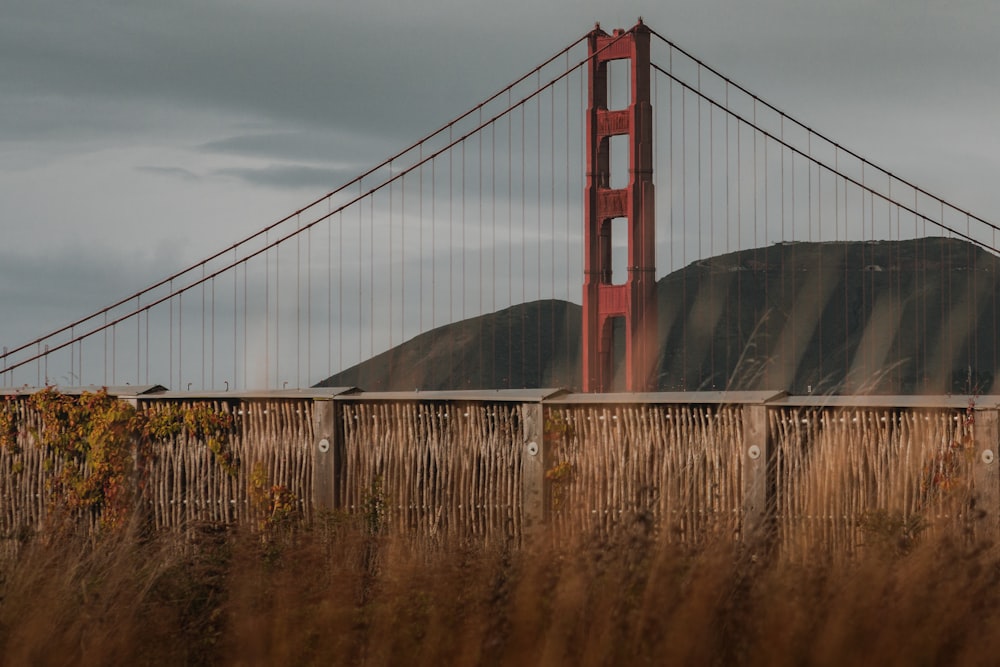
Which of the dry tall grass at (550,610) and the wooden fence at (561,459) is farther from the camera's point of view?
the wooden fence at (561,459)

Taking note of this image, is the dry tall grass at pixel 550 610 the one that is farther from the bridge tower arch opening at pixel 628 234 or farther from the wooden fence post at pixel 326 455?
the bridge tower arch opening at pixel 628 234

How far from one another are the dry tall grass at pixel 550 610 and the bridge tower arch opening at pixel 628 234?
14141 millimetres

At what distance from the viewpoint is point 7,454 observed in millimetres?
12531

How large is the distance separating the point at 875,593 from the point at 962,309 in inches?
4028

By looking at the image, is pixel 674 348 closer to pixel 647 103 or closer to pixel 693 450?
pixel 647 103

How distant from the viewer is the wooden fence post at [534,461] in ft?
33.5

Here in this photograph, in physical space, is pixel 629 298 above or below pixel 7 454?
above

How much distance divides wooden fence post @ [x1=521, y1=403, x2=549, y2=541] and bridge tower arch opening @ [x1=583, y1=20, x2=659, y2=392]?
9.22m

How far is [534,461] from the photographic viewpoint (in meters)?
10.2

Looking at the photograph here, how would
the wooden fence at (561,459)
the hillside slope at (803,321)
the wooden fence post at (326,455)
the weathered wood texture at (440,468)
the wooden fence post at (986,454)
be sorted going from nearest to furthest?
the wooden fence post at (986,454) → the wooden fence at (561,459) → the weathered wood texture at (440,468) → the wooden fence post at (326,455) → the hillside slope at (803,321)

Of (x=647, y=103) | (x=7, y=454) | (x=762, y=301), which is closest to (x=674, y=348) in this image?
(x=762, y=301)

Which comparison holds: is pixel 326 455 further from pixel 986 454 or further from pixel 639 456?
pixel 986 454

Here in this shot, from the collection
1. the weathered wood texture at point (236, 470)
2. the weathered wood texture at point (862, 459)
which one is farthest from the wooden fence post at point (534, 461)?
the weathered wood texture at point (236, 470)

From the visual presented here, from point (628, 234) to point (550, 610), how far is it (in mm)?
15662
